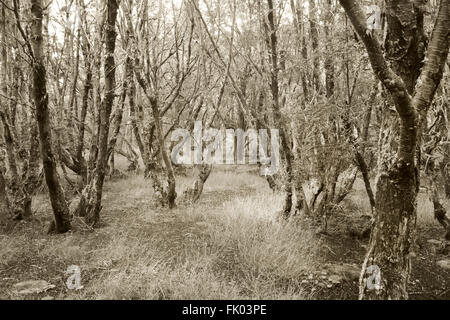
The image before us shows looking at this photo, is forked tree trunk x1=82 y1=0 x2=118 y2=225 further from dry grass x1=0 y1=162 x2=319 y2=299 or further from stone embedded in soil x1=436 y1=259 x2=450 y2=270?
stone embedded in soil x1=436 y1=259 x2=450 y2=270

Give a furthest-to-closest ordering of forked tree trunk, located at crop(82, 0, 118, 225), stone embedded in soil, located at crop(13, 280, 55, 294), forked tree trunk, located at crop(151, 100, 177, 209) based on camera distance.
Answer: forked tree trunk, located at crop(151, 100, 177, 209) < forked tree trunk, located at crop(82, 0, 118, 225) < stone embedded in soil, located at crop(13, 280, 55, 294)

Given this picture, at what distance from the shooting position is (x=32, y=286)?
3740 mm

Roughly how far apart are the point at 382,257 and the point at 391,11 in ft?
6.56

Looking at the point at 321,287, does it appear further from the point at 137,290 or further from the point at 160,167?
the point at 160,167

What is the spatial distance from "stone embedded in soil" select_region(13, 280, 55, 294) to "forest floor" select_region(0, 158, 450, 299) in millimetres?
55

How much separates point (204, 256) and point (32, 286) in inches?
73.8

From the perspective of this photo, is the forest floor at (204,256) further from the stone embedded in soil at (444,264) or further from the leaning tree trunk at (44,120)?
the leaning tree trunk at (44,120)

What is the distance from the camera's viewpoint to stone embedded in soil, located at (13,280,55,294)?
3626mm

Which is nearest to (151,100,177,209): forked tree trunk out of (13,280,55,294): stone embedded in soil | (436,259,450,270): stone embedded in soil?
(13,280,55,294): stone embedded in soil

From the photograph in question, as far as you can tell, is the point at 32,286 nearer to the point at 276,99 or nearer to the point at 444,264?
the point at 276,99

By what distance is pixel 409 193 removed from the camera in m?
2.86

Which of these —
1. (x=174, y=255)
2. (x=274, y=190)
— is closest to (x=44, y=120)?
(x=174, y=255)

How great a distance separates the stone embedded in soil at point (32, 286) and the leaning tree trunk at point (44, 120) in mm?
1522
